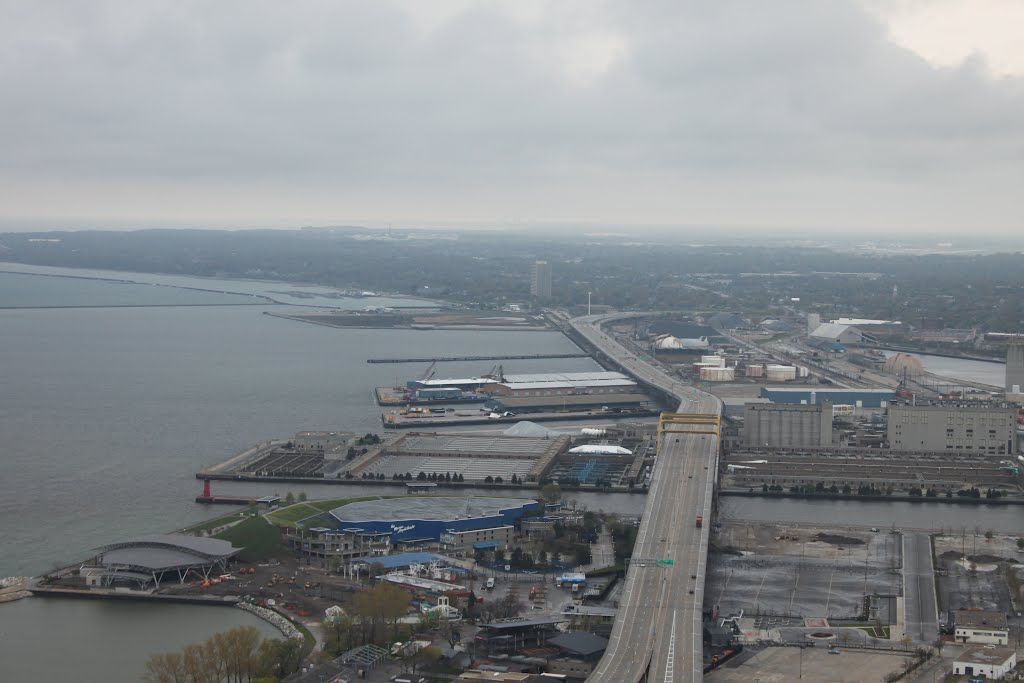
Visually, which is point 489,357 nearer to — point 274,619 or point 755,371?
point 755,371

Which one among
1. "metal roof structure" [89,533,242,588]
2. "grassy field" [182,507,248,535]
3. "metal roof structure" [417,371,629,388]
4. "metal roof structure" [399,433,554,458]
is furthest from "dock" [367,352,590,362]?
"metal roof structure" [89,533,242,588]

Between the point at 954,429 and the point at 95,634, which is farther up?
the point at 954,429

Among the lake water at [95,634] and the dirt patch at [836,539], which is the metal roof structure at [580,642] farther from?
the dirt patch at [836,539]

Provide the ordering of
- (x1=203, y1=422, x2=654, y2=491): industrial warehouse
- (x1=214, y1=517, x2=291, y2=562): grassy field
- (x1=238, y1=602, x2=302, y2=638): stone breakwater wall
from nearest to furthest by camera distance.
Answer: (x1=238, y1=602, x2=302, y2=638): stone breakwater wall < (x1=214, y1=517, x2=291, y2=562): grassy field < (x1=203, y1=422, x2=654, y2=491): industrial warehouse

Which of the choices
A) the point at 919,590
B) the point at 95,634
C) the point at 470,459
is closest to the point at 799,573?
the point at 919,590

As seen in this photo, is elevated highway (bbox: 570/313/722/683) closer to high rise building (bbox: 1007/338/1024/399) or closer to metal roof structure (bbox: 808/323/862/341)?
high rise building (bbox: 1007/338/1024/399)

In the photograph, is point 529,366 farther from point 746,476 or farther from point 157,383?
point 746,476

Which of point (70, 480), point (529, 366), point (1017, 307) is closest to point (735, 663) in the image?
point (70, 480)
